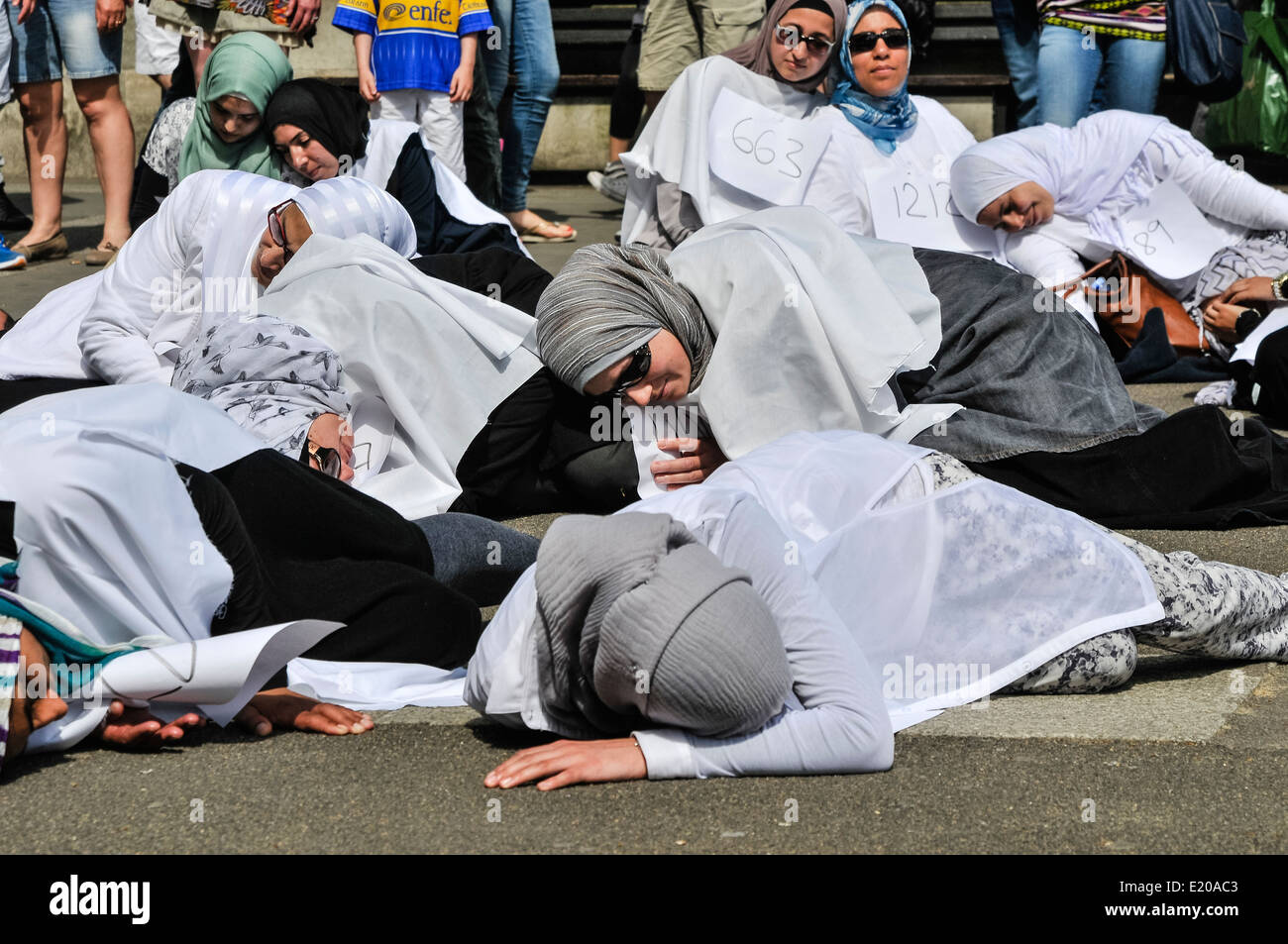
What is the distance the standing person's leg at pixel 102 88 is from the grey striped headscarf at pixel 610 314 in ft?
10.9

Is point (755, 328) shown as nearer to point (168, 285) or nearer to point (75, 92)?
point (168, 285)

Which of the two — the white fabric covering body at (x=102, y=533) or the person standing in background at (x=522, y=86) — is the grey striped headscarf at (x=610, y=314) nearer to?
the white fabric covering body at (x=102, y=533)

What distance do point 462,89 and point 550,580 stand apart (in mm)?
4268

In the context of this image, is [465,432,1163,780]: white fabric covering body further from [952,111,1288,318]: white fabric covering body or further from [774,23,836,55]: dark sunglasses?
[774,23,836,55]: dark sunglasses

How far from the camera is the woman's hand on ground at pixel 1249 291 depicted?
16.4ft

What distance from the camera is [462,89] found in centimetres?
615

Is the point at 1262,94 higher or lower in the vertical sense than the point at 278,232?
higher

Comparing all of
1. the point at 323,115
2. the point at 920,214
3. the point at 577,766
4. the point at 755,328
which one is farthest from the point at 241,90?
the point at 577,766

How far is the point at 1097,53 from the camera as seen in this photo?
5938mm

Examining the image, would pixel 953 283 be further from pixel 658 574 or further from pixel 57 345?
pixel 57 345

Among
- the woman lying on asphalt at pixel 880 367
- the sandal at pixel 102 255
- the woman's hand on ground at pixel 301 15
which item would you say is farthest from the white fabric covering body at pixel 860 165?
the sandal at pixel 102 255

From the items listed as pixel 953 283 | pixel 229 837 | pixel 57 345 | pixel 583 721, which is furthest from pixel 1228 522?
pixel 57 345

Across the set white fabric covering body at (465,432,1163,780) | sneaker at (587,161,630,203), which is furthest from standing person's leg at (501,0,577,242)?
white fabric covering body at (465,432,1163,780)

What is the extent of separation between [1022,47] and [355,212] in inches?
120
